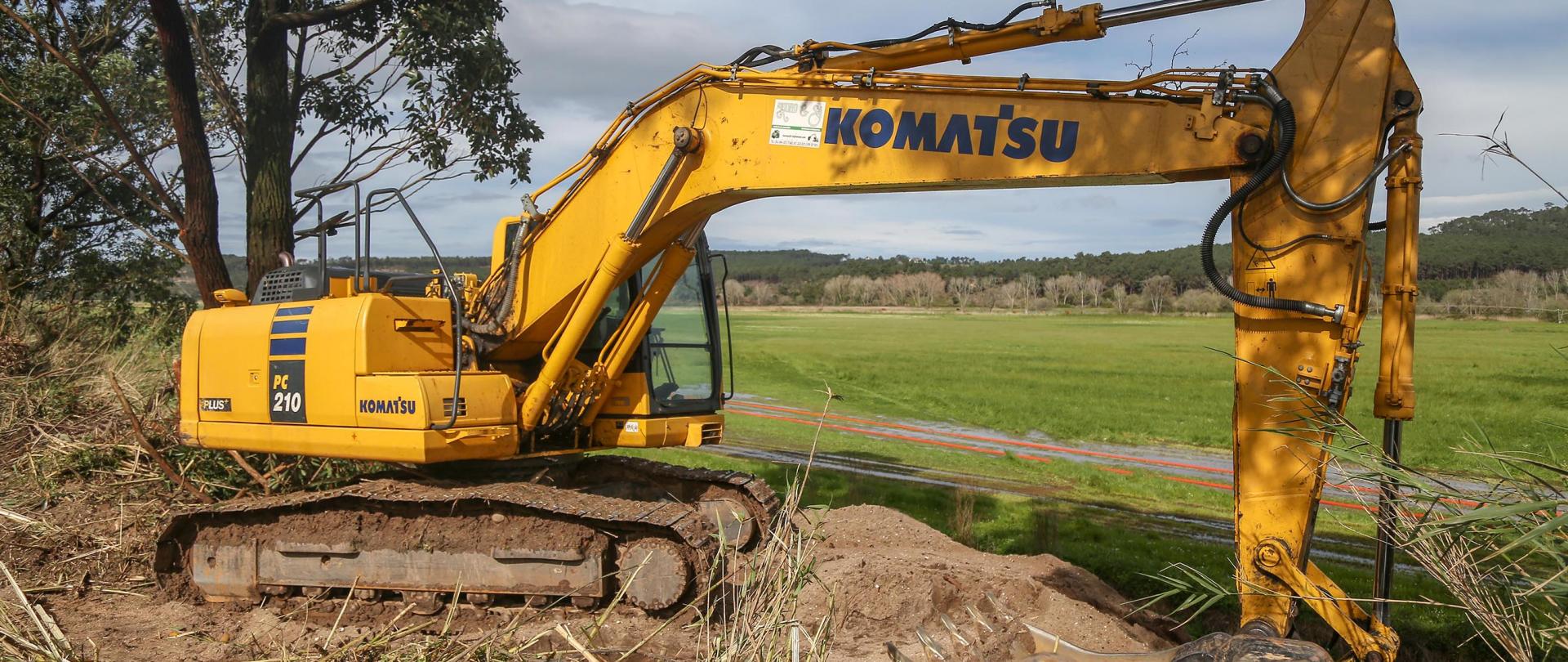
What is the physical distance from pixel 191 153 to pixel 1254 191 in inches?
513

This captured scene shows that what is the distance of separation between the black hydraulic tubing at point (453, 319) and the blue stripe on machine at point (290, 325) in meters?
0.84

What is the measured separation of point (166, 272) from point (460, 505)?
16409 mm

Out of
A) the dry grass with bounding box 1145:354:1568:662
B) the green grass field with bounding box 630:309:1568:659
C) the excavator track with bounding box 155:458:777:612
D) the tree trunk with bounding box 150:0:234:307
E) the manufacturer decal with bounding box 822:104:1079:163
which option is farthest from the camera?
the tree trunk with bounding box 150:0:234:307

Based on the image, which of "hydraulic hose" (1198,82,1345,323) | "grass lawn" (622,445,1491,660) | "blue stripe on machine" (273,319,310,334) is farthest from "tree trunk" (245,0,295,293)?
"hydraulic hose" (1198,82,1345,323)

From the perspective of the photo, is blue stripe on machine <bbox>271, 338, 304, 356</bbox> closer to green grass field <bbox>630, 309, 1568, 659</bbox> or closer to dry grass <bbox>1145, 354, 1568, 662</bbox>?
green grass field <bbox>630, 309, 1568, 659</bbox>

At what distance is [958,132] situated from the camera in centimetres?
598

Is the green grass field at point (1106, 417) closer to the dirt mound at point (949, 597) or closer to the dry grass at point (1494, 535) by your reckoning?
the dry grass at point (1494, 535)

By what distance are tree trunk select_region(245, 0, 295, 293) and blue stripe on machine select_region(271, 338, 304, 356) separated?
573 cm

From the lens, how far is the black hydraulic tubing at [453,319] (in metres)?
7.64

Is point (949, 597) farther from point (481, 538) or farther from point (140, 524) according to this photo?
point (140, 524)

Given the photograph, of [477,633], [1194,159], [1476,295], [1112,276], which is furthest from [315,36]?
[1112,276]

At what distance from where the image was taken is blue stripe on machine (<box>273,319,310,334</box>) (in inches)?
326

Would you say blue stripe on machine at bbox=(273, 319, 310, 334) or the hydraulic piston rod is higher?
the hydraulic piston rod

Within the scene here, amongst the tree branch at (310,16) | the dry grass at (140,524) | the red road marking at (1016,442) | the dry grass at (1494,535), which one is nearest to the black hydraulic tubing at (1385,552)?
the dry grass at (1494,535)
